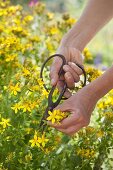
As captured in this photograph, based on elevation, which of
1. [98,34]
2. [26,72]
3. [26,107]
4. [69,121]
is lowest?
[69,121]

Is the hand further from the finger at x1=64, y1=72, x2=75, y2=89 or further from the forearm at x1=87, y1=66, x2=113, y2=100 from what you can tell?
the finger at x1=64, y1=72, x2=75, y2=89

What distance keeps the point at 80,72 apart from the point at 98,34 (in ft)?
13.0

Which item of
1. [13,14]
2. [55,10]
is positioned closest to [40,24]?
[13,14]

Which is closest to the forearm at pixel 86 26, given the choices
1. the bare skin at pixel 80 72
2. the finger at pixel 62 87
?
the bare skin at pixel 80 72

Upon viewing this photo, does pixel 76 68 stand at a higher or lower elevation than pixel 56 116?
higher

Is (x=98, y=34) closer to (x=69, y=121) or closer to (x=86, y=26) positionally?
(x=86, y=26)

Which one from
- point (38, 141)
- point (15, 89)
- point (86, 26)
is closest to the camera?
point (38, 141)

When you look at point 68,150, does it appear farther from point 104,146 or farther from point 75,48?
point 75,48

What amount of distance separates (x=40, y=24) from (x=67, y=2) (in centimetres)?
386

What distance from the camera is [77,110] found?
1.32 meters

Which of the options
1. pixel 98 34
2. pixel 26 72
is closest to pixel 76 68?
pixel 26 72

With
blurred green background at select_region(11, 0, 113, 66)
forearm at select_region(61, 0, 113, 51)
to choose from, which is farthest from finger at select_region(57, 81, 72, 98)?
blurred green background at select_region(11, 0, 113, 66)


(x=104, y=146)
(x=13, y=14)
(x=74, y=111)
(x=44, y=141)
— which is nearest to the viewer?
(x=74, y=111)

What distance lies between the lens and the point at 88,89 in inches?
53.4
